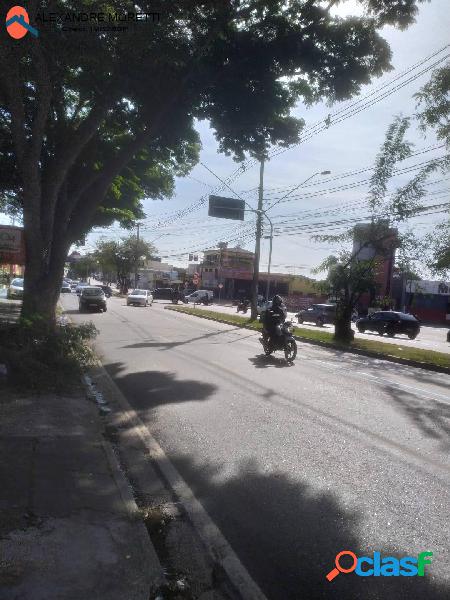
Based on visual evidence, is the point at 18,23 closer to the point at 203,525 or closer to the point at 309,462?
the point at 309,462

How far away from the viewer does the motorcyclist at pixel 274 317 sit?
13.5 m

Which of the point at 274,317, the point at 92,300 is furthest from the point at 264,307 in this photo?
the point at 274,317

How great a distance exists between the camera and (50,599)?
2.80 m

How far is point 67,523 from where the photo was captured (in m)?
3.67

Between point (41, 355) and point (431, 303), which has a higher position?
point (431, 303)

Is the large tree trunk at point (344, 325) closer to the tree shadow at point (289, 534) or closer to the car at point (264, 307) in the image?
the car at point (264, 307)

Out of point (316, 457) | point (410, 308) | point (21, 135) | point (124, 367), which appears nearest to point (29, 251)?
point (21, 135)

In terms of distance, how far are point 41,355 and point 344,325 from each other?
46.5 feet

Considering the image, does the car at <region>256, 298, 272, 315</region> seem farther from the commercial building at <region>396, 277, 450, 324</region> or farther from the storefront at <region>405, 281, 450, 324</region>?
the storefront at <region>405, 281, 450, 324</region>

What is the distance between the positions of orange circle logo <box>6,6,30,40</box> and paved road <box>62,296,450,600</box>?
654 cm

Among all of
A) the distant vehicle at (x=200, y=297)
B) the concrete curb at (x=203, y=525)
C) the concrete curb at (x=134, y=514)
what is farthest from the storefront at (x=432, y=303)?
the concrete curb at (x=134, y=514)

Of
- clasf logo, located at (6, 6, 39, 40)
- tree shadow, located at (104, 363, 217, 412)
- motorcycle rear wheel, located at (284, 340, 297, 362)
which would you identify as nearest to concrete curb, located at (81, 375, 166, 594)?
tree shadow, located at (104, 363, 217, 412)

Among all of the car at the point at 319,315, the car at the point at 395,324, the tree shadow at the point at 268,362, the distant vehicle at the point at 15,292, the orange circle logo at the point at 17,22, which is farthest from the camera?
the car at the point at 319,315

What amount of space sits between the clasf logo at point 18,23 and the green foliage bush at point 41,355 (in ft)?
16.9
